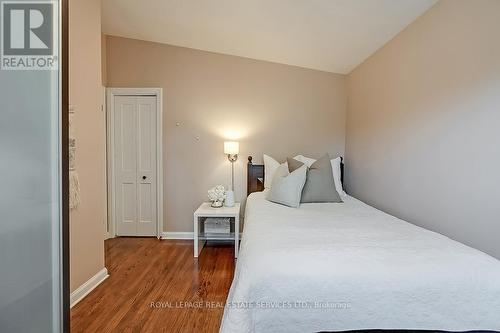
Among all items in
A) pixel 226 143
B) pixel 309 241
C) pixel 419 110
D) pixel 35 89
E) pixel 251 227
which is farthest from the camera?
pixel 226 143

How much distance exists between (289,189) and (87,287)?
205 cm

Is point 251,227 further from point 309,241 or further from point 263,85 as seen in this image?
point 263,85

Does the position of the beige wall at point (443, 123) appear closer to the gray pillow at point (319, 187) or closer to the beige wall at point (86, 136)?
the gray pillow at point (319, 187)

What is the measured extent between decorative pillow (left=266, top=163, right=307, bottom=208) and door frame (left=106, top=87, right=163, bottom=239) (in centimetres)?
174

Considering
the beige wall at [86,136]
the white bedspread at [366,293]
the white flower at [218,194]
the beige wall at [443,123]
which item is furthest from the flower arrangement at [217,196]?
the white bedspread at [366,293]

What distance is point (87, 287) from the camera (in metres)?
2.36

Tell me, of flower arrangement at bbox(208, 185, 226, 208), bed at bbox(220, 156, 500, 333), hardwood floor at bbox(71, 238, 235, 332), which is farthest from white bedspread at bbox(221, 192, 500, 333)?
flower arrangement at bbox(208, 185, 226, 208)

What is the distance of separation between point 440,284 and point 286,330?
0.77m

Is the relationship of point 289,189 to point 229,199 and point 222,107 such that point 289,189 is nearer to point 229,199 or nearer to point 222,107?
point 229,199

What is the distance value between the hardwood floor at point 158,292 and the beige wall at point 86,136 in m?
0.28

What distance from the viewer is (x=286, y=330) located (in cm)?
131

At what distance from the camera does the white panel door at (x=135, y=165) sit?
3.84 meters

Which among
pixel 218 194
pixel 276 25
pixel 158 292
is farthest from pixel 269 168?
pixel 158 292

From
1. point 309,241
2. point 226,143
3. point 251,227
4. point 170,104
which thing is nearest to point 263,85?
point 226,143
